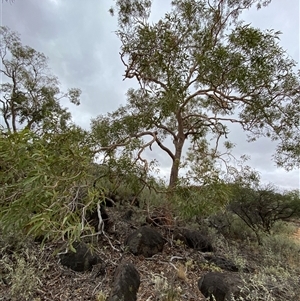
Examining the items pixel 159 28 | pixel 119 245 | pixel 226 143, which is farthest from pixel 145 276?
pixel 159 28

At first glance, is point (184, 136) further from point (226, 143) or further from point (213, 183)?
point (213, 183)

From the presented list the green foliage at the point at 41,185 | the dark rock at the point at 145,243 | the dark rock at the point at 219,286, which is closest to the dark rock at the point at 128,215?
the dark rock at the point at 145,243

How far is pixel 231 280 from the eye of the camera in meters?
2.49

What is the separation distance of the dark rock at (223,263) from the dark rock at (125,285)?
1.41 metres

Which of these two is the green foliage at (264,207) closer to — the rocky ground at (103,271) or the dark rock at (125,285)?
the rocky ground at (103,271)

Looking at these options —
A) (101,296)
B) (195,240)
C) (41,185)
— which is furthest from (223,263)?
(41,185)

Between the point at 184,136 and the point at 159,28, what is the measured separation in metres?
2.29

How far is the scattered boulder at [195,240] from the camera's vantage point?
402 centimetres

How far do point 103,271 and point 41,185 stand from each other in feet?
5.81

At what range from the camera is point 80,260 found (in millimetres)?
2877

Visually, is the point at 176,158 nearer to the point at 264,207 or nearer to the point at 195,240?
the point at 195,240

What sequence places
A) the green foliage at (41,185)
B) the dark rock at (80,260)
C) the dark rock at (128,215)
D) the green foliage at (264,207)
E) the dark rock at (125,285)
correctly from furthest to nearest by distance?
1. the green foliage at (264,207)
2. the dark rock at (128,215)
3. the dark rock at (80,260)
4. the dark rock at (125,285)
5. the green foliage at (41,185)

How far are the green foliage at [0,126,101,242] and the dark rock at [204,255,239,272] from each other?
2479mm

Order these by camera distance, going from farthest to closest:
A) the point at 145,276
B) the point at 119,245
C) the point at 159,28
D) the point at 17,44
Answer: the point at 17,44
the point at 159,28
the point at 119,245
the point at 145,276
